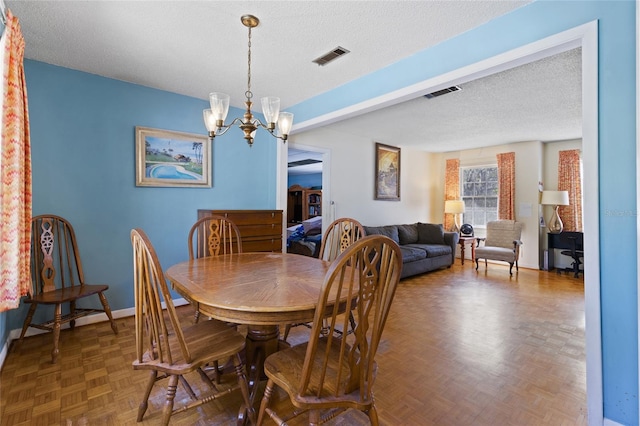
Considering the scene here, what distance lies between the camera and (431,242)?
19.2 ft

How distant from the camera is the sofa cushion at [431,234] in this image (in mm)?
5817

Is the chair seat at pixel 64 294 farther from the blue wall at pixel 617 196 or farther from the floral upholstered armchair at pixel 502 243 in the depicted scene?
the floral upholstered armchair at pixel 502 243

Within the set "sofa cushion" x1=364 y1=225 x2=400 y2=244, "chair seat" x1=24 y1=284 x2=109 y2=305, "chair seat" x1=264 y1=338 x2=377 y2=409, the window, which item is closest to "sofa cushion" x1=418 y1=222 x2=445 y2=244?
"sofa cushion" x1=364 y1=225 x2=400 y2=244

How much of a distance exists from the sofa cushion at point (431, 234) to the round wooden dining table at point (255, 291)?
13.7ft

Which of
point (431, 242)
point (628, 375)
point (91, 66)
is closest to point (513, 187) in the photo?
point (431, 242)

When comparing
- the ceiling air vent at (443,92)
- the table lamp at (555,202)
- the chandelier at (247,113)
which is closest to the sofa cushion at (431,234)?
the table lamp at (555,202)

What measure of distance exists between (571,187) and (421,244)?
2.86 meters

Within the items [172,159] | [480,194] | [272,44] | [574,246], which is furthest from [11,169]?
[480,194]

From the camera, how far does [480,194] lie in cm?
664

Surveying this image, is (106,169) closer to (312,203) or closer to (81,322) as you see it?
(81,322)

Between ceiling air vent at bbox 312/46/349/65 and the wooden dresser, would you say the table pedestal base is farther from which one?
ceiling air vent at bbox 312/46/349/65

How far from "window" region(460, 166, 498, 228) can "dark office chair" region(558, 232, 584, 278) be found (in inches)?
50.2

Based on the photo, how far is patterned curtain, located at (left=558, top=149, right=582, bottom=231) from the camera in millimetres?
5480

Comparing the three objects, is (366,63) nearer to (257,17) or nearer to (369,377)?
(257,17)
